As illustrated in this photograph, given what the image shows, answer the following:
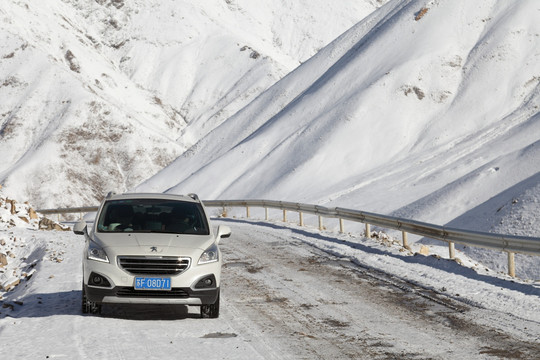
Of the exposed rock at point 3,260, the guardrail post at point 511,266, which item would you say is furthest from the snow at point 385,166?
the exposed rock at point 3,260

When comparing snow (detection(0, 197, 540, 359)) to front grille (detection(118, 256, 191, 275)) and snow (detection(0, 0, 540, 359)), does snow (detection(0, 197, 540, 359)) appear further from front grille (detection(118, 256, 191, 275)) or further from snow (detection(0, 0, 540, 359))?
front grille (detection(118, 256, 191, 275))

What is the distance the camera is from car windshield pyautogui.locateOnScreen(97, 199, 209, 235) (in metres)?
9.70

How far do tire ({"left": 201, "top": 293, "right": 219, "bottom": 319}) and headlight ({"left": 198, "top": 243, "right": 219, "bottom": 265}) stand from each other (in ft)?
1.78

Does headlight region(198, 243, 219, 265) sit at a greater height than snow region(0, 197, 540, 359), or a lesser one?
greater

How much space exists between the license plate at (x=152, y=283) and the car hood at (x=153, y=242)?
0.33 meters

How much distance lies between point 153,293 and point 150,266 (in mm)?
334

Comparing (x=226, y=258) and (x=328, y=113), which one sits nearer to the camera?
(x=226, y=258)

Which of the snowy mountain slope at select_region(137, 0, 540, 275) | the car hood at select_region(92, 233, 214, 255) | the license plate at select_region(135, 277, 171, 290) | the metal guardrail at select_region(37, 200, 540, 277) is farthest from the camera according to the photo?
the snowy mountain slope at select_region(137, 0, 540, 275)

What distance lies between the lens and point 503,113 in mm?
64625

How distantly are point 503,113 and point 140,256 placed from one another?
6100cm

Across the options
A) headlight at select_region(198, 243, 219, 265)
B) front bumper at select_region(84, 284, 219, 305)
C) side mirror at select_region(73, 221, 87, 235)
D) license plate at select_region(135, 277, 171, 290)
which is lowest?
front bumper at select_region(84, 284, 219, 305)

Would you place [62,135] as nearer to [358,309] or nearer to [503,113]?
[503,113]

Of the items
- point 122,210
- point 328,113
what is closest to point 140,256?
point 122,210

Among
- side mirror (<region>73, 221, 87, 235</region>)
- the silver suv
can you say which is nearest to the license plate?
the silver suv
